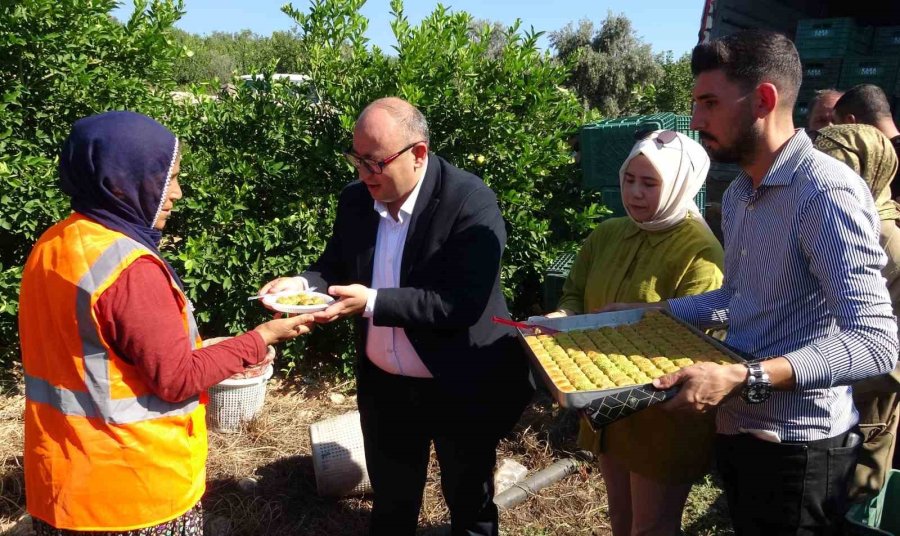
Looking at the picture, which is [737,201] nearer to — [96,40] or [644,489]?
[644,489]

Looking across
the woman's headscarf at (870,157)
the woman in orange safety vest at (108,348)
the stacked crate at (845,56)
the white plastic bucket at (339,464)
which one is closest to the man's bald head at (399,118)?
the woman in orange safety vest at (108,348)

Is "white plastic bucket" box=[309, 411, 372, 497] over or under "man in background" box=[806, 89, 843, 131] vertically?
under

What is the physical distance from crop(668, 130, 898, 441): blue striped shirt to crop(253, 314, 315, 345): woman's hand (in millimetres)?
1433

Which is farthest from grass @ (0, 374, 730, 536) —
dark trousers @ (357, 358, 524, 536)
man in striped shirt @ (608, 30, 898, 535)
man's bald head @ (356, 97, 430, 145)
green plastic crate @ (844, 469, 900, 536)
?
man's bald head @ (356, 97, 430, 145)

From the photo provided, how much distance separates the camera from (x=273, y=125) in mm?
4906

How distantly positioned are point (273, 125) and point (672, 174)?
3.32 m

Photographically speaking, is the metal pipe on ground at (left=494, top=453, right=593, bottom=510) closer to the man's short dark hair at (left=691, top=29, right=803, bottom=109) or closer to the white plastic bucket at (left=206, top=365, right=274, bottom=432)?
the white plastic bucket at (left=206, top=365, right=274, bottom=432)

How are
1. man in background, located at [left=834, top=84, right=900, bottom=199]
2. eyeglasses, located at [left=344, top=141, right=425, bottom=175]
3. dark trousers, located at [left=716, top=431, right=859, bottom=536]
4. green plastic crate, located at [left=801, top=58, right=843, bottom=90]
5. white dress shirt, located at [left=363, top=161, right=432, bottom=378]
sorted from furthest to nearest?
1. green plastic crate, located at [left=801, top=58, right=843, bottom=90]
2. man in background, located at [left=834, top=84, right=900, bottom=199]
3. white dress shirt, located at [left=363, top=161, right=432, bottom=378]
4. eyeglasses, located at [left=344, top=141, right=425, bottom=175]
5. dark trousers, located at [left=716, top=431, right=859, bottom=536]

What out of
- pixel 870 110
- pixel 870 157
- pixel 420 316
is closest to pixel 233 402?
pixel 420 316

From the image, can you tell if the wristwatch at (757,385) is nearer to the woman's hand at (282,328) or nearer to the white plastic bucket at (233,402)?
the woman's hand at (282,328)

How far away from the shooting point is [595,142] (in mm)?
5230

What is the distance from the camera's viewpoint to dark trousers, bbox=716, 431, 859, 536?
1906 millimetres

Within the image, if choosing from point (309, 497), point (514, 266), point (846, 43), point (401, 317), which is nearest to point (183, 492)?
point (401, 317)

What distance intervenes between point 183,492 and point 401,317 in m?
0.90
